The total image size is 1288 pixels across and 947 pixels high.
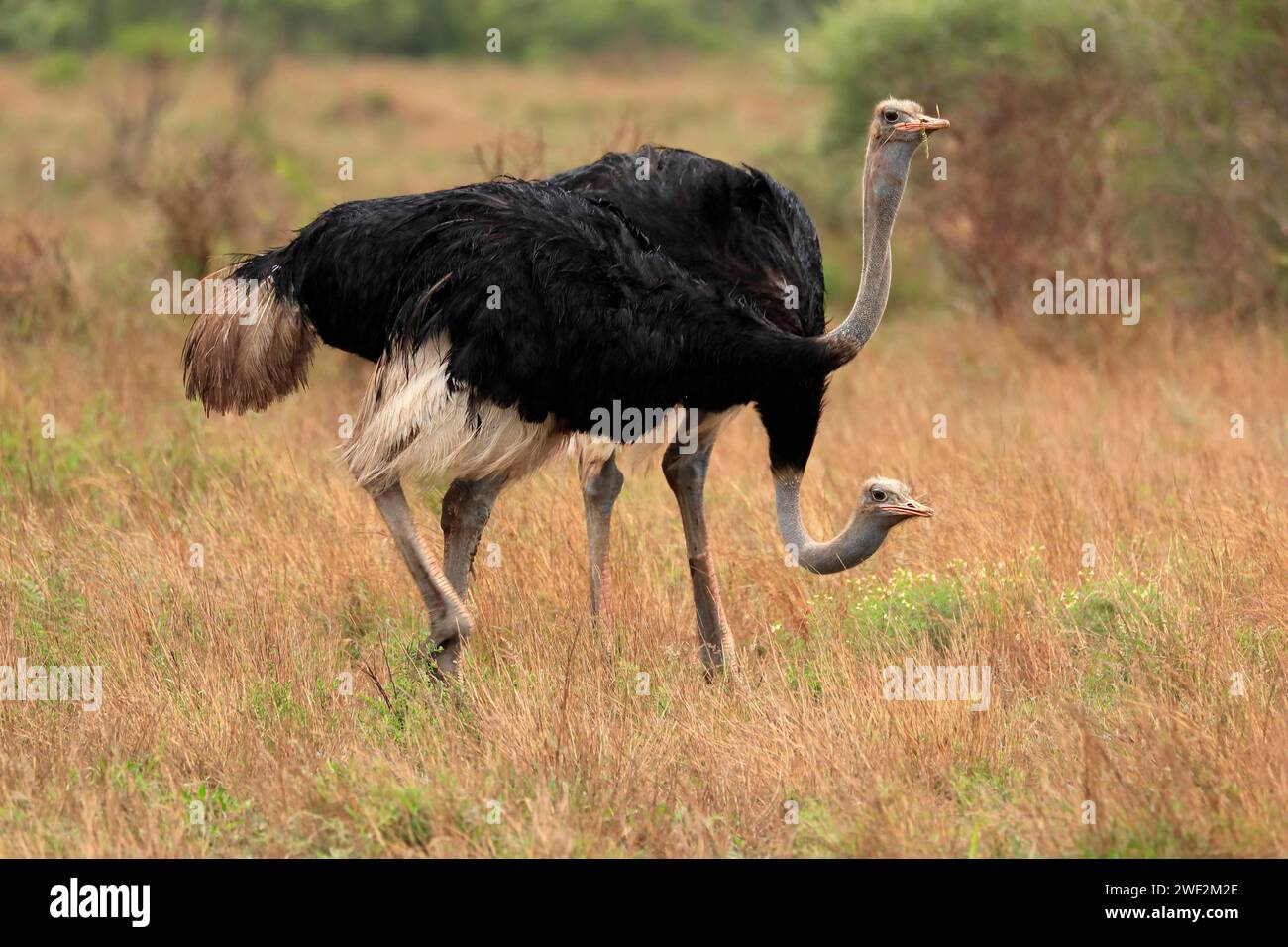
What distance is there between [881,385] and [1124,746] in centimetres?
472

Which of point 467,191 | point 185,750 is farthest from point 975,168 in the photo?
point 185,750

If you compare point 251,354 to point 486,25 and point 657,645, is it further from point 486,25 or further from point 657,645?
point 486,25

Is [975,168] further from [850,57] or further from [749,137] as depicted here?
[749,137]

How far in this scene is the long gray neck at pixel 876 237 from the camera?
4348mm

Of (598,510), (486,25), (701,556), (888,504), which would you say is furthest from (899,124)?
(486,25)

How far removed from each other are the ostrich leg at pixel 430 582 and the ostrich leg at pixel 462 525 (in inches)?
8.1

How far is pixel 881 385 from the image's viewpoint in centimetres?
864

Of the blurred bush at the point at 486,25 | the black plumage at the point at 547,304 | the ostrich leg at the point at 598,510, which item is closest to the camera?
the black plumage at the point at 547,304

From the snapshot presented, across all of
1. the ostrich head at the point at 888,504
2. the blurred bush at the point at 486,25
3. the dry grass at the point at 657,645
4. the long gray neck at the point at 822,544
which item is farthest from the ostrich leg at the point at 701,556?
the blurred bush at the point at 486,25

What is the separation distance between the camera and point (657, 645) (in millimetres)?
5012

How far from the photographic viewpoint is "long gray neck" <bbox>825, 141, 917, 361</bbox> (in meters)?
4.35

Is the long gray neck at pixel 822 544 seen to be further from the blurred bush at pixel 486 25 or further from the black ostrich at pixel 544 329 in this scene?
the blurred bush at pixel 486 25

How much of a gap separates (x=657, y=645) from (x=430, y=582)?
29.3 inches

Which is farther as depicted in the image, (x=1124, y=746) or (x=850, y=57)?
(x=850, y=57)
